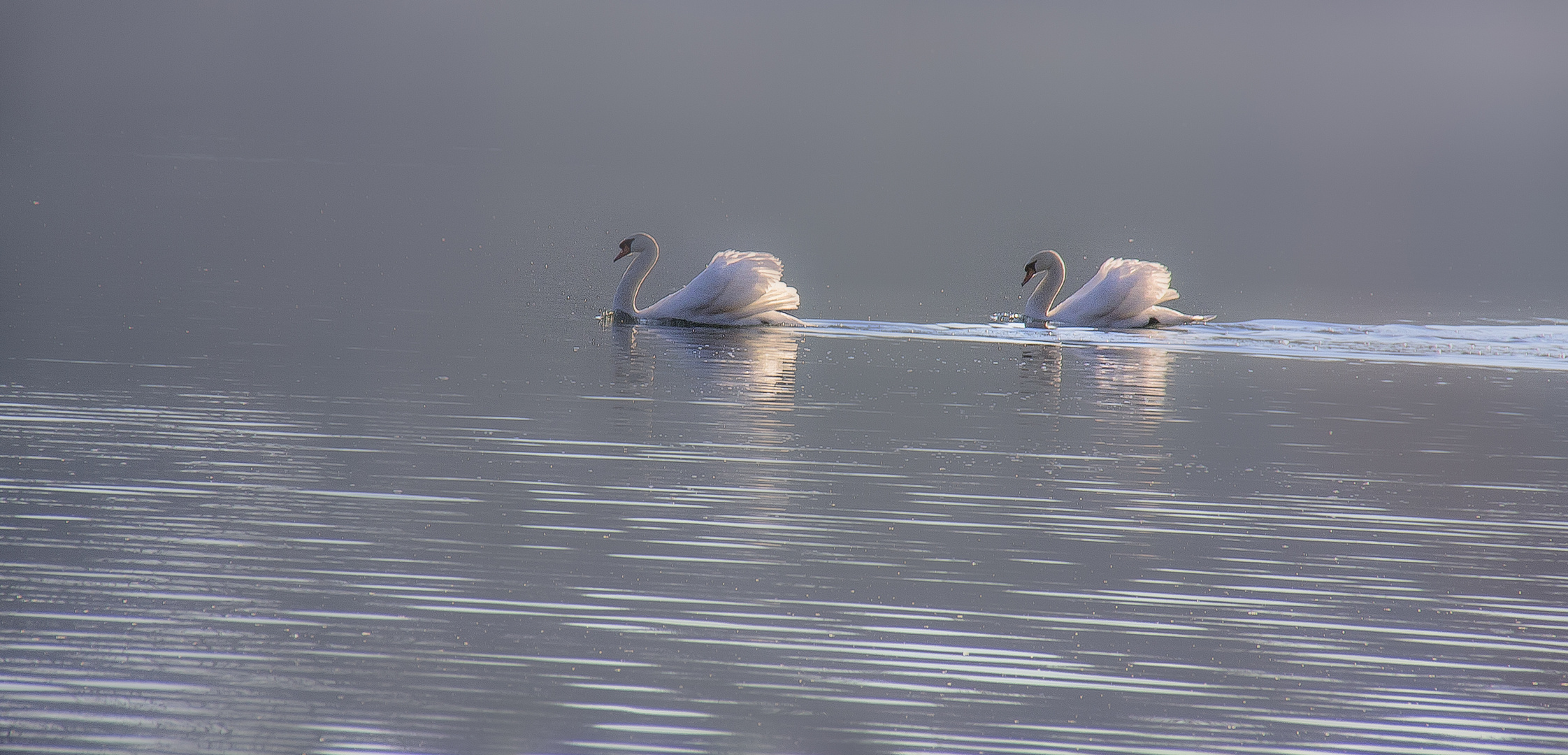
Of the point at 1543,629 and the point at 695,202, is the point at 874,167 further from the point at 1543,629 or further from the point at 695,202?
the point at 1543,629

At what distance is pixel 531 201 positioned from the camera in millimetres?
46344

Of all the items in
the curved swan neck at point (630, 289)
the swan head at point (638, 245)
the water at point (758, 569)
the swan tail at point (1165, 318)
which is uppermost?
the swan head at point (638, 245)

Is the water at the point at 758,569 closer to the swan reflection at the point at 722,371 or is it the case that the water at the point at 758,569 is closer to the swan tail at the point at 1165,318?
the swan reflection at the point at 722,371

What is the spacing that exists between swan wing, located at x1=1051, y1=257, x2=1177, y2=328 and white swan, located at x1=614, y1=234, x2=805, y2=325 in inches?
125

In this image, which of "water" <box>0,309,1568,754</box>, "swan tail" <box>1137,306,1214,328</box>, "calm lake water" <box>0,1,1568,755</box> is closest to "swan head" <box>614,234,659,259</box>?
"calm lake water" <box>0,1,1568,755</box>

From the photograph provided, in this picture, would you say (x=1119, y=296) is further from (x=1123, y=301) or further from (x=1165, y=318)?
(x=1165, y=318)

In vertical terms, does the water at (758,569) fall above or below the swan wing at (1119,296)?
below

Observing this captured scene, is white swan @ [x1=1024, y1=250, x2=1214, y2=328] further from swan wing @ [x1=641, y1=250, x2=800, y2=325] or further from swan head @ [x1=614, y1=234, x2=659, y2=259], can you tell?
swan head @ [x1=614, y1=234, x2=659, y2=259]

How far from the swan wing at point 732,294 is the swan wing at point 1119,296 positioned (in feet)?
10.6

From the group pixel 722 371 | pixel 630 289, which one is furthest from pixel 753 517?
pixel 630 289

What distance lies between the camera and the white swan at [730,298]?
1970 cm

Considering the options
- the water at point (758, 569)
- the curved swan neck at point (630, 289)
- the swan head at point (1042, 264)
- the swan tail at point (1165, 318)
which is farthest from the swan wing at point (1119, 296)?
the water at point (758, 569)

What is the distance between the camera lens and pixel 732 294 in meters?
19.7

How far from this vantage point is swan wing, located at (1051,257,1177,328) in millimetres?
20812
